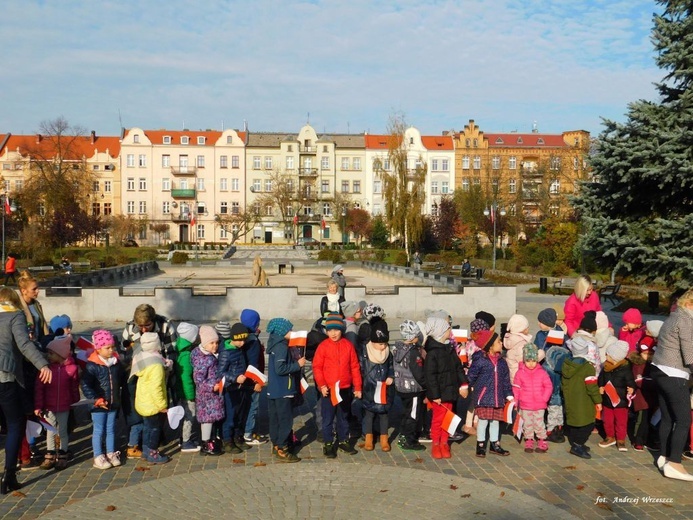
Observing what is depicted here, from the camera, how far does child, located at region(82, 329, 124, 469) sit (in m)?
6.39

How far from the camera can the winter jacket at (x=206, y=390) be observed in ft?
22.4

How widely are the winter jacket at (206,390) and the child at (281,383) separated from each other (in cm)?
58

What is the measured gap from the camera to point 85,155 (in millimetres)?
80625

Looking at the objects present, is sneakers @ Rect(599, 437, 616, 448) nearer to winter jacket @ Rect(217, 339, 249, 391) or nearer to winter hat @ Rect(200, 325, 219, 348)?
winter jacket @ Rect(217, 339, 249, 391)

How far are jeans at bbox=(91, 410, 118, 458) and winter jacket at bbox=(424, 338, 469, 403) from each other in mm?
3286

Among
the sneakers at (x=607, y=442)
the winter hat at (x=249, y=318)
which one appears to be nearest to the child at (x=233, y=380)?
the winter hat at (x=249, y=318)

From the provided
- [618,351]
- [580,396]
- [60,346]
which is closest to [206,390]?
[60,346]

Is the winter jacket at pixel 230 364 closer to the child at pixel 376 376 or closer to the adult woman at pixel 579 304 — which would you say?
the child at pixel 376 376

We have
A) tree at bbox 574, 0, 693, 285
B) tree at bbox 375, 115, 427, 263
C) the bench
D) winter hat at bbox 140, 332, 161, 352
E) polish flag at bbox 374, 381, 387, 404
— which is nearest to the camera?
winter hat at bbox 140, 332, 161, 352

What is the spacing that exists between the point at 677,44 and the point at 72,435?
40.2 feet

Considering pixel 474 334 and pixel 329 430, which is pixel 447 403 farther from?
pixel 329 430

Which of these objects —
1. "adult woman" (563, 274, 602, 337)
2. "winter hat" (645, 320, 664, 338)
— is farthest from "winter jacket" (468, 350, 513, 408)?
"adult woman" (563, 274, 602, 337)

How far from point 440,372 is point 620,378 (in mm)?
2100

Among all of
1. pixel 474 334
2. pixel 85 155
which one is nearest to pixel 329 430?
pixel 474 334
